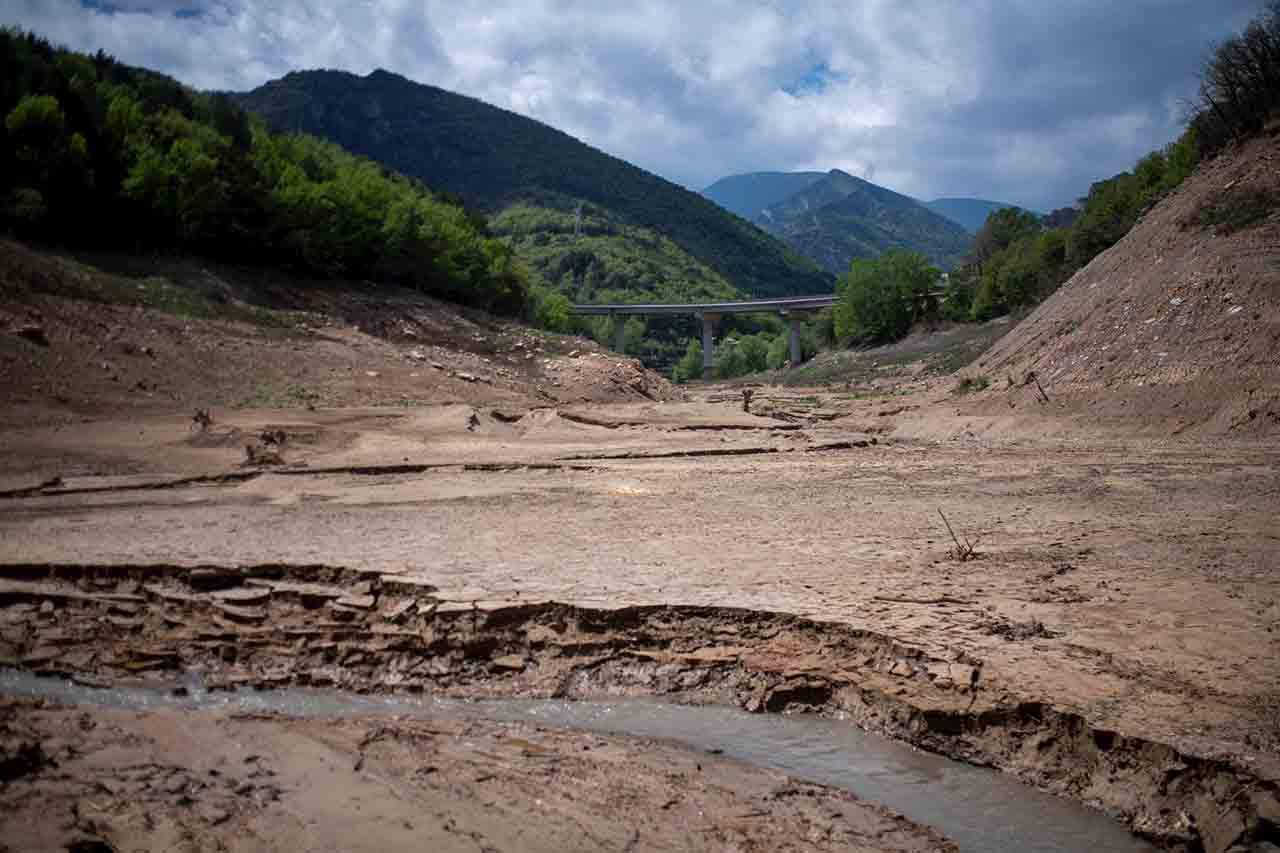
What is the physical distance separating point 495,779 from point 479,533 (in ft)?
14.8

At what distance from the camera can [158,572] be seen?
6402mm

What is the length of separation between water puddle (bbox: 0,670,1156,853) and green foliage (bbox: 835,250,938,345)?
160 feet

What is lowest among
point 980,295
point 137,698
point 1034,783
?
point 137,698

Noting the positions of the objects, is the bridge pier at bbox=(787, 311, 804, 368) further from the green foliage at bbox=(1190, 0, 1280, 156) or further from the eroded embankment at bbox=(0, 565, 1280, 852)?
the eroded embankment at bbox=(0, 565, 1280, 852)

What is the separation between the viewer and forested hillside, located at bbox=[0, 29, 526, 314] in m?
23.5

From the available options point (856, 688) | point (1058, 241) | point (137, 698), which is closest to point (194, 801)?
point (137, 698)

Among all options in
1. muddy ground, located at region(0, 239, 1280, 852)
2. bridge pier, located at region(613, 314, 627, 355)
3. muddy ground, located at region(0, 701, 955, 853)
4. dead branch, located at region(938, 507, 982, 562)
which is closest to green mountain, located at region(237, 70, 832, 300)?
bridge pier, located at region(613, 314, 627, 355)

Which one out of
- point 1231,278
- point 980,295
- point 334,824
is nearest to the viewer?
point 334,824

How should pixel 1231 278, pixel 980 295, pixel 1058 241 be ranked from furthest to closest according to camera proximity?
pixel 980 295 → pixel 1058 241 → pixel 1231 278

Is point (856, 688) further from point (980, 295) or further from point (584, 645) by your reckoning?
point (980, 295)

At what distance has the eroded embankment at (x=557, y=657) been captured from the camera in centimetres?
369

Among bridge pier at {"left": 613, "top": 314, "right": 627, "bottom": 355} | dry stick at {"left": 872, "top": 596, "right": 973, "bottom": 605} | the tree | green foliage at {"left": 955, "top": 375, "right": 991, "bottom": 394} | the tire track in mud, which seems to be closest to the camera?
dry stick at {"left": 872, "top": 596, "right": 973, "bottom": 605}

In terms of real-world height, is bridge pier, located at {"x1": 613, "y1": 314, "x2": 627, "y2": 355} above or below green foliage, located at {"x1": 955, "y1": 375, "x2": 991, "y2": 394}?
above

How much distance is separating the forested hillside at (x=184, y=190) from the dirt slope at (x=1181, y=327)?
23236 mm
